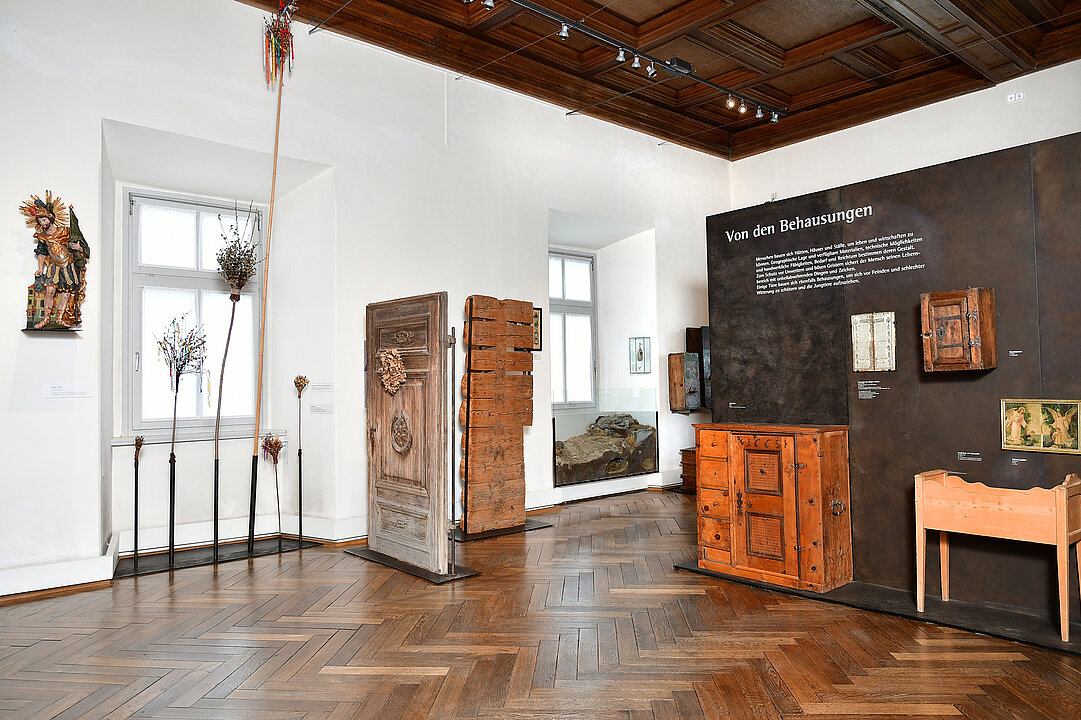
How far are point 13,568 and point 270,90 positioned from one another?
12.3 ft

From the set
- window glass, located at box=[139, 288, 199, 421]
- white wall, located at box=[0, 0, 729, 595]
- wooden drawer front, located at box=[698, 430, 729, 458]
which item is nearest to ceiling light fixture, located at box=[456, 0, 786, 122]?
white wall, located at box=[0, 0, 729, 595]

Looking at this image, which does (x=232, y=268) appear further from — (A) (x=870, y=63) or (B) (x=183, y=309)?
(A) (x=870, y=63)

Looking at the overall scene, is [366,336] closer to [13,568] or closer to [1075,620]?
[13,568]

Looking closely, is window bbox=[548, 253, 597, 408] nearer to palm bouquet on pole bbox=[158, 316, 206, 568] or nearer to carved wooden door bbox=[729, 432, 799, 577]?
palm bouquet on pole bbox=[158, 316, 206, 568]

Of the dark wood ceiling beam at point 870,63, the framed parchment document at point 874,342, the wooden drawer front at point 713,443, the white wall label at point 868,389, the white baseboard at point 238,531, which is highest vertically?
the dark wood ceiling beam at point 870,63

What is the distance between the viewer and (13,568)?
4.48 metres

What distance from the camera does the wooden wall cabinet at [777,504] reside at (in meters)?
4.36

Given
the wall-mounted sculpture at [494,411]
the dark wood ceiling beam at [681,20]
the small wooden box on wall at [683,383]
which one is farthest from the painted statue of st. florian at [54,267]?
the small wooden box on wall at [683,383]

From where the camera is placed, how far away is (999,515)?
3.64 meters

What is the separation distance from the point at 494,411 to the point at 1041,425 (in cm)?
393

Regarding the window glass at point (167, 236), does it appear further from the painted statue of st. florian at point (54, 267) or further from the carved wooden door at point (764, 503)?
the carved wooden door at point (764, 503)

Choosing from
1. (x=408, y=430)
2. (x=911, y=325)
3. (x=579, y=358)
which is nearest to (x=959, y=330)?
(x=911, y=325)

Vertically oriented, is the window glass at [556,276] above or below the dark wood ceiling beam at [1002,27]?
below

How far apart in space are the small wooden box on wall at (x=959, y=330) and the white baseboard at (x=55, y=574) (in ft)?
17.1
